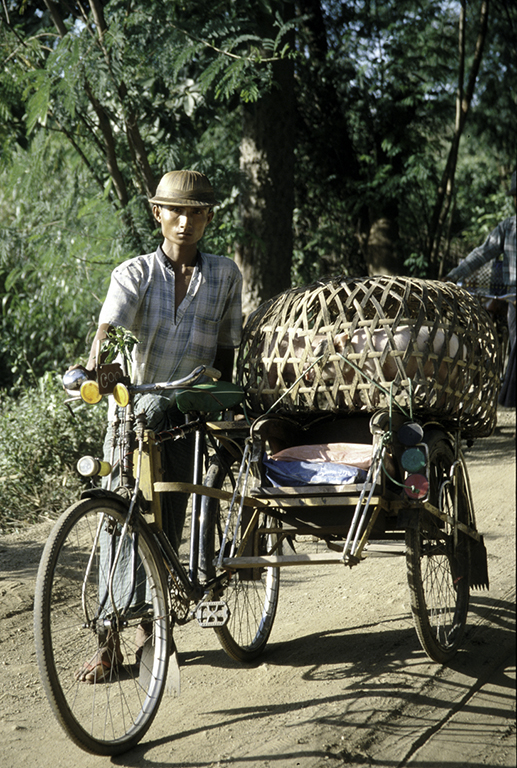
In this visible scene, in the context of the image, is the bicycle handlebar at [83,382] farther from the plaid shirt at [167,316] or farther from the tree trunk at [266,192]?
the tree trunk at [266,192]

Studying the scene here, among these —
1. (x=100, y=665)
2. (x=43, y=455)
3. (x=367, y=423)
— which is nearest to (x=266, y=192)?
(x=43, y=455)

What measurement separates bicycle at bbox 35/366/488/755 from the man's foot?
1.1 inches

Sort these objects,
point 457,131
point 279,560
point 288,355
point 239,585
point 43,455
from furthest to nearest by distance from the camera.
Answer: point 457,131 < point 43,455 < point 239,585 < point 288,355 < point 279,560

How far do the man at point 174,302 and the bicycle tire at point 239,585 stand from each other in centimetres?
20

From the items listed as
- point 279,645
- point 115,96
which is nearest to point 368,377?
point 279,645

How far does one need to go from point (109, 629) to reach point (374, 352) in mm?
1390

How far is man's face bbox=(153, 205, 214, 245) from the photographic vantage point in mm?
3275

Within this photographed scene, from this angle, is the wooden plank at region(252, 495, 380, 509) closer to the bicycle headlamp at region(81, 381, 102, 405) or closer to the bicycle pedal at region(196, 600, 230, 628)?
the bicycle pedal at region(196, 600, 230, 628)

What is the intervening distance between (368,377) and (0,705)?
1.92 metres

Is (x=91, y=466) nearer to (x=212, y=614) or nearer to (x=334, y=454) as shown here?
(x=212, y=614)

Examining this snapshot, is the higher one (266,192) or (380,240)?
(380,240)

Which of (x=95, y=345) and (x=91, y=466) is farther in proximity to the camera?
(x=95, y=345)

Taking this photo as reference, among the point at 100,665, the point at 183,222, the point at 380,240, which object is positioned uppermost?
the point at 380,240

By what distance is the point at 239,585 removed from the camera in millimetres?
3449
